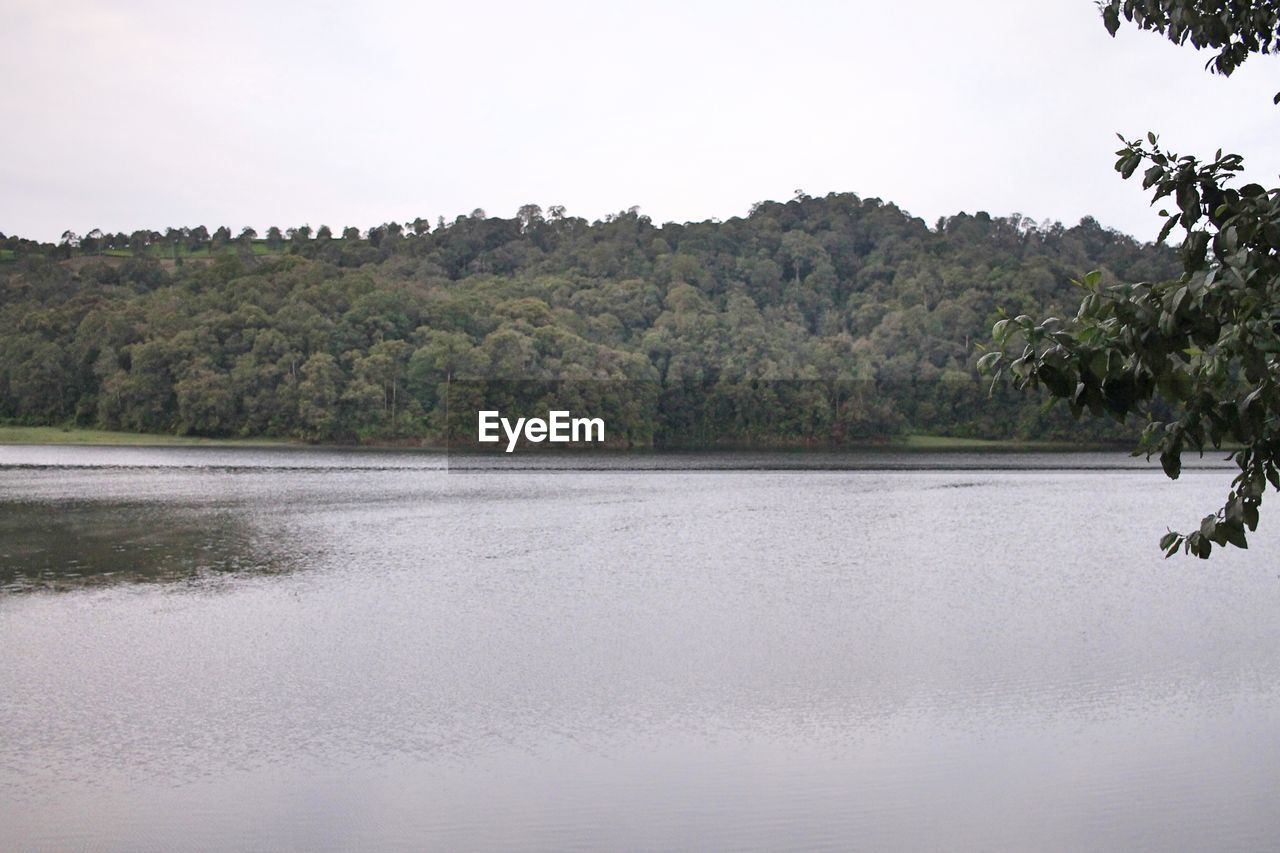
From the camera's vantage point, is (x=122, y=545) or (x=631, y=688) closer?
(x=631, y=688)

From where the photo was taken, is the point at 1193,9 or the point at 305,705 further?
the point at 305,705

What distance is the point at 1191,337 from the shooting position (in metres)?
3.21

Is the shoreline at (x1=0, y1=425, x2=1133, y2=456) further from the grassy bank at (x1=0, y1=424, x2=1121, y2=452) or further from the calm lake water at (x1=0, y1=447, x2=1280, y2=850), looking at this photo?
the calm lake water at (x1=0, y1=447, x2=1280, y2=850)

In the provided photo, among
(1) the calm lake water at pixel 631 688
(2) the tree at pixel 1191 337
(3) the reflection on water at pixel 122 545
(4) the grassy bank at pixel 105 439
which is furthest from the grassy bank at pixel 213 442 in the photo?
(2) the tree at pixel 1191 337

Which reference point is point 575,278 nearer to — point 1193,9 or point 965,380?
point 965,380

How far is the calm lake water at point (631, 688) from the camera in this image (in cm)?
875

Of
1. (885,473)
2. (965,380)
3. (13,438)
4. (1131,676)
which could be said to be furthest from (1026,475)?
(13,438)

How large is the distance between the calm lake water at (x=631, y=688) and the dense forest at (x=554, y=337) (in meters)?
40.8

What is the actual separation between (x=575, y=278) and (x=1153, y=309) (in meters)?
94.9

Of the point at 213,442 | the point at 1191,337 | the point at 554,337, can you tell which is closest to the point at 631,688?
the point at 1191,337

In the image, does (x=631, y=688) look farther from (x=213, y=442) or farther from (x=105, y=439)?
(x=105, y=439)

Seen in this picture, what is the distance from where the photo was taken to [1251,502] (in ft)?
11.9

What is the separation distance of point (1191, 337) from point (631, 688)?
9.70 metres

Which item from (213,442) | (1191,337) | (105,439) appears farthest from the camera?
(105,439)
